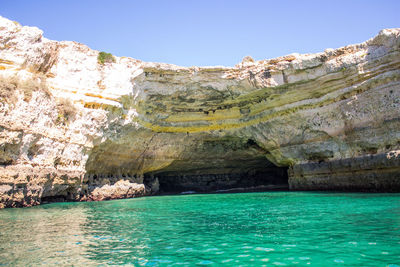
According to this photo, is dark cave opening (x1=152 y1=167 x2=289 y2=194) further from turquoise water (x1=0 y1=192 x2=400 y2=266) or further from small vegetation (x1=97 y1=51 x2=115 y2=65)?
turquoise water (x1=0 y1=192 x2=400 y2=266)

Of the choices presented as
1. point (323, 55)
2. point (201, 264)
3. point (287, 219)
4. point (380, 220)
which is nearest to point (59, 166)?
point (287, 219)

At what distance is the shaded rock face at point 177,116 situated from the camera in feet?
39.9

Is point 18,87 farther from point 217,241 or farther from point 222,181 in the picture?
point 222,181

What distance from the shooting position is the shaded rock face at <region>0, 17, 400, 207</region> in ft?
39.9

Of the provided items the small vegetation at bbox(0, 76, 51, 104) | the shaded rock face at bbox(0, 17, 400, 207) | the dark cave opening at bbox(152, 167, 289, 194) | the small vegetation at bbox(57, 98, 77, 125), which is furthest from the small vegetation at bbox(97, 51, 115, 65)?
the dark cave opening at bbox(152, 167, 289, 194)

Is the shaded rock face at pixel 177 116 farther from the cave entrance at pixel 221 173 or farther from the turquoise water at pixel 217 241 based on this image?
the turquoise water at pixel 217 241

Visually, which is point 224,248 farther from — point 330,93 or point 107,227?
point 330,93

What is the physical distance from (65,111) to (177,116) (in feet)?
22.0

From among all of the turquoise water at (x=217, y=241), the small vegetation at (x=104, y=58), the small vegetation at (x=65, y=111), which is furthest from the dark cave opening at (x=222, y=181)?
the turquoise water at (x=217, y=241)

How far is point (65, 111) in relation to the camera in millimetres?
13672

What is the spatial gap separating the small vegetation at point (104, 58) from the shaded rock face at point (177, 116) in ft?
0.57

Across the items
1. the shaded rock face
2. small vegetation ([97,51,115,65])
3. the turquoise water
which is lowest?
the turquoise water

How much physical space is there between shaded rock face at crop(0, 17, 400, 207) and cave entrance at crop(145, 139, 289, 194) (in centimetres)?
94

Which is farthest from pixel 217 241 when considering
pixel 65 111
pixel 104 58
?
pixel 104 58
